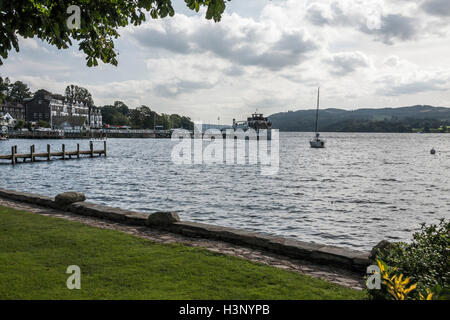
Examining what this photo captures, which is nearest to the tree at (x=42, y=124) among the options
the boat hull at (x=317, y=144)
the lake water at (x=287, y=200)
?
the boat hull at (x=317, y=144)

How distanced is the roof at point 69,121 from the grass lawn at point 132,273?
5332 inches

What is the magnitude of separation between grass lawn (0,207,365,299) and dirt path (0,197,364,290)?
48 centimetres

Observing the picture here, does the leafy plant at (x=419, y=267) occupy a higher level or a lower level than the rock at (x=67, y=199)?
higher

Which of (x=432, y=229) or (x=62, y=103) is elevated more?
(x=62, y=103)

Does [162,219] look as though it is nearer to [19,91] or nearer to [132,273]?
[132,273]

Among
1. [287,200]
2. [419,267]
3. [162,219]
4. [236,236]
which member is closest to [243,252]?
[236,236]

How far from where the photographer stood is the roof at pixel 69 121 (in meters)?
131

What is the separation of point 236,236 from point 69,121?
13779 cm

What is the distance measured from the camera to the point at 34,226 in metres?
9.32

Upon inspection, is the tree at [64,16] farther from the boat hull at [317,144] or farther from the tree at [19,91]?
the tree at [19,91]

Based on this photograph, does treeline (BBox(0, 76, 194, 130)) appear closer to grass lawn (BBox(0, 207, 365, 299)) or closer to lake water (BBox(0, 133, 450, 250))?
lake water (BBox(0, 133, 450, 250))
